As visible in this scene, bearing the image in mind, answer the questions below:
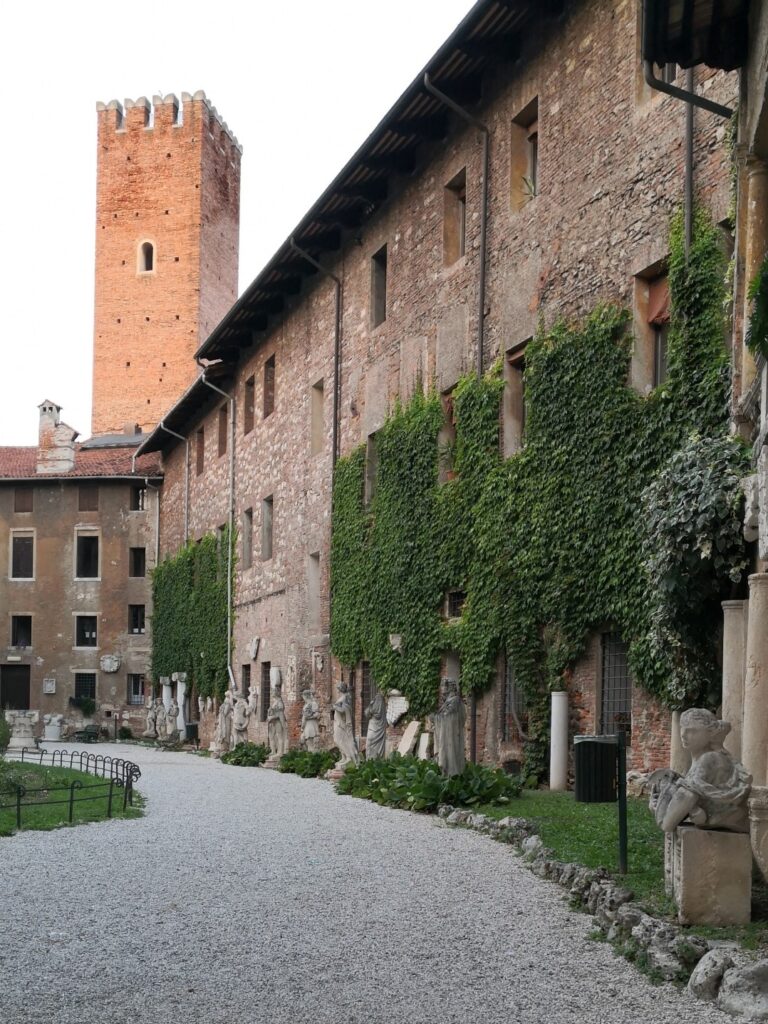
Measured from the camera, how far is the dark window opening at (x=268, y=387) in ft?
96.7

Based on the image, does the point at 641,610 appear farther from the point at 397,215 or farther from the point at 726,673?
the point at 397,215

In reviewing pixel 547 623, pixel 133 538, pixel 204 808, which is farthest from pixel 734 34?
pixel 133 538

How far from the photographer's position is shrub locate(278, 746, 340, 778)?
2158cm

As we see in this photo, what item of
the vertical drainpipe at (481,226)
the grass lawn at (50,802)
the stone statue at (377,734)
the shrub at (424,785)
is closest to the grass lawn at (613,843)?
the shrub at (424,785)

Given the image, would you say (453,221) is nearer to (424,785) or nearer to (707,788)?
(424,785)

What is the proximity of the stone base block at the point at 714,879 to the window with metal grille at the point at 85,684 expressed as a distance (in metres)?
37.4

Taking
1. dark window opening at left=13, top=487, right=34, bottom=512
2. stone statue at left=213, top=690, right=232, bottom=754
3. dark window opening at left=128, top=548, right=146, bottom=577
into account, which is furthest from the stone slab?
dark window opening at left=13, top=487, right=34, bottom=512

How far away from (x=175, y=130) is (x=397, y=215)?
3202 cm

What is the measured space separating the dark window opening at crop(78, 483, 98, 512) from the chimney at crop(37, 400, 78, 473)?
1.02m

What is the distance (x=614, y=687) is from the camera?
14.7 m

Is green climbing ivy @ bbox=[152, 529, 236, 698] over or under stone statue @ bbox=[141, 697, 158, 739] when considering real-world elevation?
over

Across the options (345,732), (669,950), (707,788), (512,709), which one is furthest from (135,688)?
(669,950)

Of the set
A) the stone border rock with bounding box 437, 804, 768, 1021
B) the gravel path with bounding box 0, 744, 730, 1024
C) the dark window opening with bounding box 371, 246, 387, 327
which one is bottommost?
the gravel path with bounding box 0, 744, 730, 1024

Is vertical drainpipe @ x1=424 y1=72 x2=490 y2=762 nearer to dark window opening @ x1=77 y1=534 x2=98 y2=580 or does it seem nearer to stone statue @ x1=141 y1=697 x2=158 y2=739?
stone statue @ x1=141 y1=697 x2=158 y2=739
